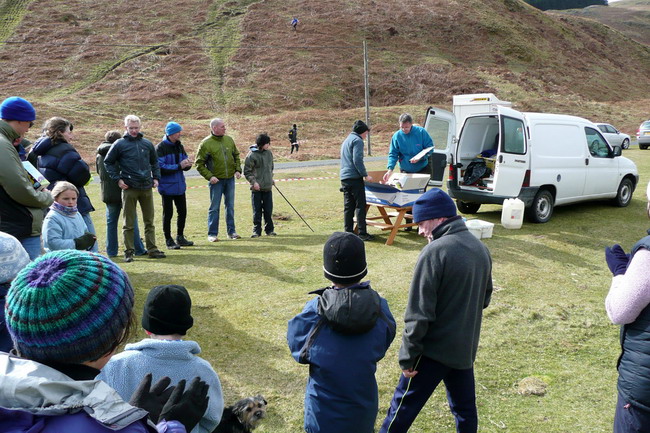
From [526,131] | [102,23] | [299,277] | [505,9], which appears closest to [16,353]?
[299,277]

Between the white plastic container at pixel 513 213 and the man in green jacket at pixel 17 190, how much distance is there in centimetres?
716

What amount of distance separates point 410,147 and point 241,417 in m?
7.03

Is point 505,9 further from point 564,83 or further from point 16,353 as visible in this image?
point 16,353

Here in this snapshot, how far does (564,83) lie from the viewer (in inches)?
2045

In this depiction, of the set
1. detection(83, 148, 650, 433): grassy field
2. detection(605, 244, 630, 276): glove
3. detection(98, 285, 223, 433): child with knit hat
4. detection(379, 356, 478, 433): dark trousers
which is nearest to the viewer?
detection(98, 285, 223, 433): child with knit hat

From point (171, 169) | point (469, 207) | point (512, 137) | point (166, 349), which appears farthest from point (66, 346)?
point (469, 207)

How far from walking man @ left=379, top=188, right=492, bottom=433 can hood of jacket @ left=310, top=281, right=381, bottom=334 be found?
1.30 ft

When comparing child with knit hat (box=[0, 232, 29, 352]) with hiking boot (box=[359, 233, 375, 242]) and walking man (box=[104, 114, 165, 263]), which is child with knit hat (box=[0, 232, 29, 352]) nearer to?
walking man (box=[104, 114, 165, 263])

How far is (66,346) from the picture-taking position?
1284 millimetres

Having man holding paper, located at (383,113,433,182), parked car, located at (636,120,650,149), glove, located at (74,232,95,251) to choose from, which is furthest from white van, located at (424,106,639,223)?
parked car, located at (636,120,650,149)

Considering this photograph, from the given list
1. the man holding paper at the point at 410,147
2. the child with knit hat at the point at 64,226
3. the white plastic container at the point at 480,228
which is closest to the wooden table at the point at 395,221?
the man holding paper at the point at 410,147

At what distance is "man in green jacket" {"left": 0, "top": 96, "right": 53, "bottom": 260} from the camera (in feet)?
13.8

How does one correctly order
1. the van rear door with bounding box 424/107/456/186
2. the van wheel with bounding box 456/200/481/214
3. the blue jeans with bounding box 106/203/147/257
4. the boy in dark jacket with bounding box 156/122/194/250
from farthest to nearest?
the van wheel with bounding box 456/200/481/214
the van rear door with bounding box 424/107/456/186
the boy in dark jacket with bounding box 156/122/194/250
the blue jeans with bounding box 106/203/147/257

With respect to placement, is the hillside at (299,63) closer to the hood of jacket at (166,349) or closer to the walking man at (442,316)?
the walking man at (442,316)
